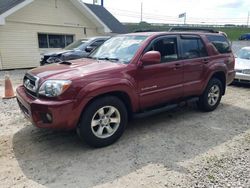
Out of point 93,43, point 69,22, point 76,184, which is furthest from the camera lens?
point 69,22

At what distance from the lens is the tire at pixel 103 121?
3.57m

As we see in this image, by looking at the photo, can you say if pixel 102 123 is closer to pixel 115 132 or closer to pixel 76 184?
pixel 115 132

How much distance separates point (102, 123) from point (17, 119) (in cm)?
239

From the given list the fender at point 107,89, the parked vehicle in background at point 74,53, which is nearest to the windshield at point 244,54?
the parked vehicle in background at point 74,53

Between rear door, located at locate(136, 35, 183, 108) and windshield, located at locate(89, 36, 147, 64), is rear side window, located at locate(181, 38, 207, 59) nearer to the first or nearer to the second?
rear door, located at locate(136, 35, 183, 108)

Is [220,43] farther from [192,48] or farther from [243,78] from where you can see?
[243,78]

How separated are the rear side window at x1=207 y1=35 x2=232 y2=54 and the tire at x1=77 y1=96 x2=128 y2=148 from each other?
3.15m

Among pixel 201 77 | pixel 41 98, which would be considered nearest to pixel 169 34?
pixel 201 77

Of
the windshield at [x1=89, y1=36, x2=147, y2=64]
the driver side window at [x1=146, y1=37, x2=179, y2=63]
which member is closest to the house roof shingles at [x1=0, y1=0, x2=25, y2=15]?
the windshield at [x1=89, y1=36, x2=147, y2=64]

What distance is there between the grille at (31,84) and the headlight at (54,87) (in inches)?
9.1

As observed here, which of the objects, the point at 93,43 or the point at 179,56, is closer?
the point at 179,56

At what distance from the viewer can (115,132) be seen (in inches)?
155

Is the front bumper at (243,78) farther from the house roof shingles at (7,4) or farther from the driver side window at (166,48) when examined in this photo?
the house roof shingles at (7,4)

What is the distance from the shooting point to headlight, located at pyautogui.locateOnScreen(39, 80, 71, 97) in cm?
335
